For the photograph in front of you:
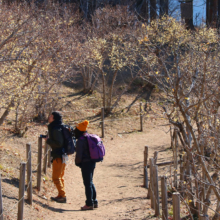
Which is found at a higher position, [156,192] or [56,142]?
[56,142]

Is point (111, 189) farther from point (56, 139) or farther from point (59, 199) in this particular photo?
point (56, 139)

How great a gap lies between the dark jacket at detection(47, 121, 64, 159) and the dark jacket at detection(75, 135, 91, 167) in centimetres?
36

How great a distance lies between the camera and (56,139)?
543 centimetres

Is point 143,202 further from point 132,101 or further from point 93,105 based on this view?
point 132,101

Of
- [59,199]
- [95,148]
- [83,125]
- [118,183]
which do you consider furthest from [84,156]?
[118,183]

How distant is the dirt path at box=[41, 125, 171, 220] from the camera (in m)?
5.66

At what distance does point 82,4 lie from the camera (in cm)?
2395

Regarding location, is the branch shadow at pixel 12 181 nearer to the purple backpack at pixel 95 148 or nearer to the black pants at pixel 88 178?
the black pants at pixel 88 178

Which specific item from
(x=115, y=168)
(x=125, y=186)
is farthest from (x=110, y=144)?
(x=125, y=186)

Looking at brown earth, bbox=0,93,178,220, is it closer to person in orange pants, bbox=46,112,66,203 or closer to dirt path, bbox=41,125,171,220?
dirt path, bbox=41,125,171,220

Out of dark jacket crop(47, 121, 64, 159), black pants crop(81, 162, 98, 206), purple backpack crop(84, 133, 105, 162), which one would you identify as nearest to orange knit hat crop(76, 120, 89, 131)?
purple backpack crop(84, 133, 105, 162)

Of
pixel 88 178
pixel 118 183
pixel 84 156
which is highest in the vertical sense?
pixel 84 156

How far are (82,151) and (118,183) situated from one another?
11.0 ft

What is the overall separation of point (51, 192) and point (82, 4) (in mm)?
20315
